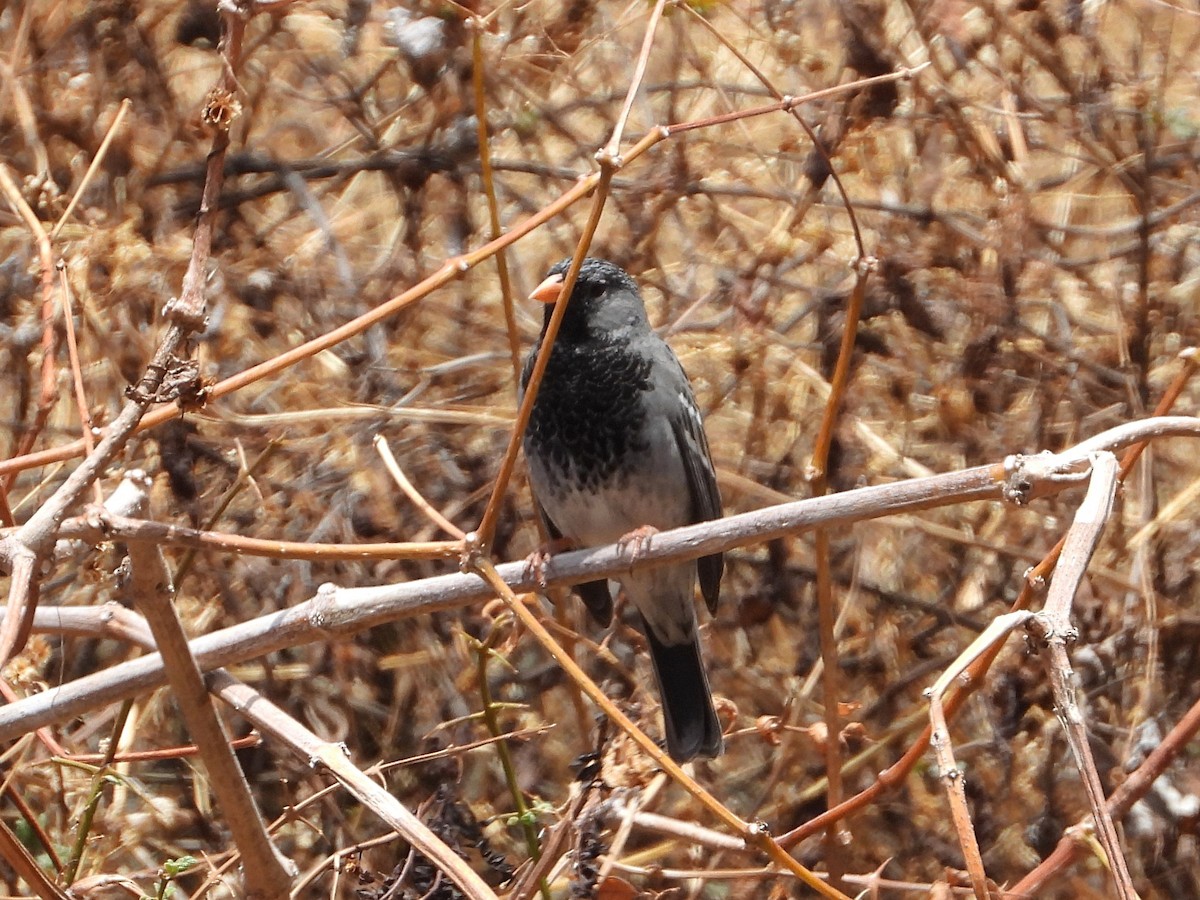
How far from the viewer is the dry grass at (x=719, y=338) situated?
11.9 ft

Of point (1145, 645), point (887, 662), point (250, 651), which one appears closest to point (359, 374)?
point (887, 662)

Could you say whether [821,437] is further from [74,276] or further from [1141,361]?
[74,276]

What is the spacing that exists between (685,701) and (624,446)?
69 centimetres

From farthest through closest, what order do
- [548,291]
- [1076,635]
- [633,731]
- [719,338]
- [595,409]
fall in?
[719,338]
[595,409]
[548,291]
[633,731]
[1076,635]

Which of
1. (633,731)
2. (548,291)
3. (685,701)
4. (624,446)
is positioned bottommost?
(685,701)

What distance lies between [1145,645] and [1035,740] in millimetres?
387

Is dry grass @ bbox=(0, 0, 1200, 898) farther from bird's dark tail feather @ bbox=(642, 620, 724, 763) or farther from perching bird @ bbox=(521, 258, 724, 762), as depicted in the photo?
perching bird @ bbox=(521, 258, 724, 762)

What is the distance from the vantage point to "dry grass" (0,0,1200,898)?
143 inches

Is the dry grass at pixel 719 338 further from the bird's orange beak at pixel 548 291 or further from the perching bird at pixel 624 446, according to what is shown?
the bird's orange beak at pixel 548 291

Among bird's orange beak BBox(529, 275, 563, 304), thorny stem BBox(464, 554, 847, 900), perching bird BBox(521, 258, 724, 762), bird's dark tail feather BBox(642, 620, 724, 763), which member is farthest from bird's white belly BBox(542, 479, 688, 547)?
thorny stem BBox(464, 554, 847, 900)

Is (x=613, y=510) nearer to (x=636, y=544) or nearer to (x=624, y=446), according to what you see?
(x=624, y=446)

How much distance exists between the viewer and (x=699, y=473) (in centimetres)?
347

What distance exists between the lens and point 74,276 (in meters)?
3.46

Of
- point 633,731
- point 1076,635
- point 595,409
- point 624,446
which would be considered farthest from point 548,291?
point 1076,635
